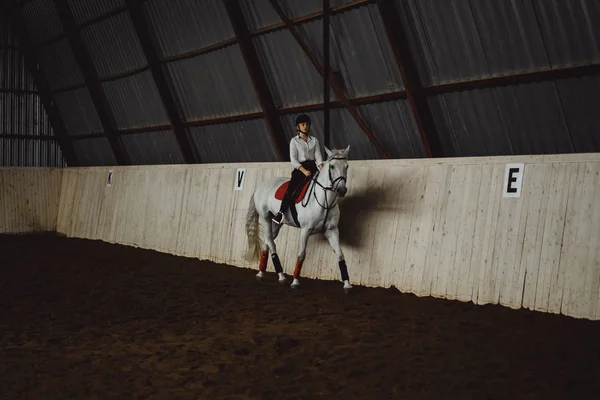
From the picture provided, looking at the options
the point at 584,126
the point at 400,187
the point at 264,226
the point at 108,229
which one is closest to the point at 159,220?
the point at 108,229

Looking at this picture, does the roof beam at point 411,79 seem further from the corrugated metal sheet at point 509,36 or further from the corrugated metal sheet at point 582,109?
the corrugated metal sheet at point 582,109

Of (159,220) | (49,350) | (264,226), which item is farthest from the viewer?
(159,220)

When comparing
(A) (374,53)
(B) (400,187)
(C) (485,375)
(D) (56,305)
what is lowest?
(D) (56,305)

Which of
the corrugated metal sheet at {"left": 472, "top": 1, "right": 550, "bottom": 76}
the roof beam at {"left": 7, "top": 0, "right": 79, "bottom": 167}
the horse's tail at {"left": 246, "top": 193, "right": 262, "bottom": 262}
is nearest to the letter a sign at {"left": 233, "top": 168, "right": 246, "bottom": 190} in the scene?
the horse's tail at {"left": 246, "top": 193, "right": 262, "bottom": 262}

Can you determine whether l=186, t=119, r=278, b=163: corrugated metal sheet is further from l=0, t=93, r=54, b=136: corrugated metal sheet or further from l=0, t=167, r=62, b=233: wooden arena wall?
l=0, t=93, r=54, b=136: corrugated metal sheet

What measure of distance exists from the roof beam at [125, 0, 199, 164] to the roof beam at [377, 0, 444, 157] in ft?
22.6

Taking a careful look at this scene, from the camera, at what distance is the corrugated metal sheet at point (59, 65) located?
1799 centimetres

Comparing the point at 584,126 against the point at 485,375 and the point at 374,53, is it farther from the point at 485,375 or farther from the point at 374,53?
the point at 485,375

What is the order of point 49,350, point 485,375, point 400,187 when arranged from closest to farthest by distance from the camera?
1. point 485,375
2. point 49,350
3. point 400,187

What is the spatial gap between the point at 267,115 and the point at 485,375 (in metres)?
8.52

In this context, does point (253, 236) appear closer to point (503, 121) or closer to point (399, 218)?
point (399, 218)

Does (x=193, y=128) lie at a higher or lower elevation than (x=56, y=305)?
higher

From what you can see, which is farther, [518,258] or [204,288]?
[204,288]

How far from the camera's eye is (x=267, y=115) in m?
12.6
